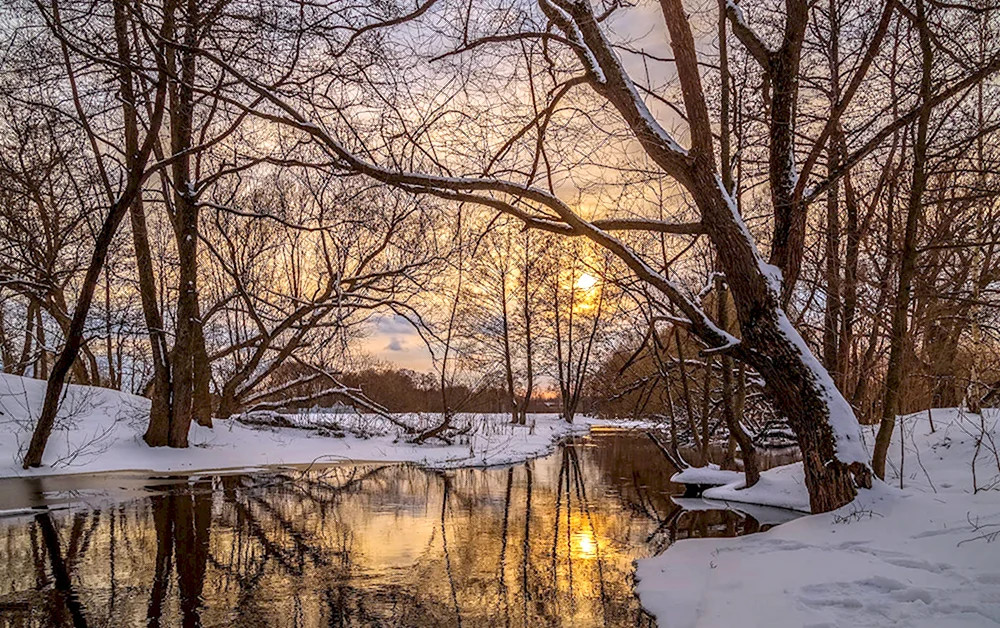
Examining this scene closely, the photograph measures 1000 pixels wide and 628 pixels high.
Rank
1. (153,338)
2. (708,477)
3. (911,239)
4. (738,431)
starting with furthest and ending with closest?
(153,338), (708,477), (738,431), (911,239)

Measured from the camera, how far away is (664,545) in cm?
801

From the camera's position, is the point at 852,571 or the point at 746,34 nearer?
the point at 852,571

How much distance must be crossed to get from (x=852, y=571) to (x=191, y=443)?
14303 mm

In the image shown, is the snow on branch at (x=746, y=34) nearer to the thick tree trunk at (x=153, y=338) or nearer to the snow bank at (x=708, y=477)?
the snow bank at (x=708, y=477)

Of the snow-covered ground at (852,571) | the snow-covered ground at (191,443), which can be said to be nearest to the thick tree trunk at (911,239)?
the snow-covered ground at (852,571)

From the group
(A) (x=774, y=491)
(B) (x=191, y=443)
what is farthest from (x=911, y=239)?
(B) (x=191, y=443)

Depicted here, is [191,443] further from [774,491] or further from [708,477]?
[774,491]

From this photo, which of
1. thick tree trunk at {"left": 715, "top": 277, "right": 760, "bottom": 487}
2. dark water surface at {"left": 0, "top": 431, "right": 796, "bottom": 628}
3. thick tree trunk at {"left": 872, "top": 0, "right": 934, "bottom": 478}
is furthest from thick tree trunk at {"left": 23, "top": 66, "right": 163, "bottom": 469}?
thick tree trunk at {"left": 872, "top": 0, "right": 934, "bottom": 478}

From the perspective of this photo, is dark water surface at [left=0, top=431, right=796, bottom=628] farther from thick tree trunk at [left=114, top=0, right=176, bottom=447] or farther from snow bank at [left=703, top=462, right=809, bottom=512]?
thick tree trunk at [left=114, top=0, right=176, bottom=447]

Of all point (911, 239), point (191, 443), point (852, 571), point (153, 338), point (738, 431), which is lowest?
point (852, 571)

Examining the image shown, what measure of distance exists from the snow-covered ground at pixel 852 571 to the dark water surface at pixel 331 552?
0.56 metres

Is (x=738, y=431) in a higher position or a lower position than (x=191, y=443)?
higher

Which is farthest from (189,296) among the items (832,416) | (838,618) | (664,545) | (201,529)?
(838,618)

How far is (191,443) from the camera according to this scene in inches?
613
